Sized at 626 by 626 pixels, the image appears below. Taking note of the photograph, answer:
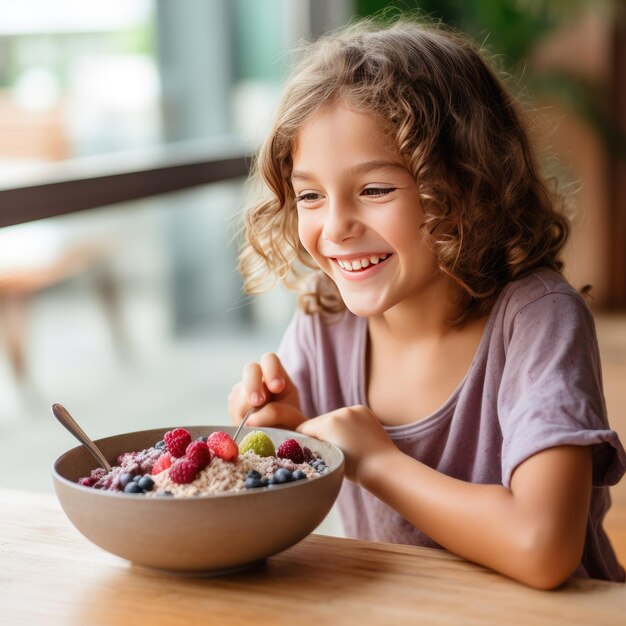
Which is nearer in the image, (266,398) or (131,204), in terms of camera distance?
(266,398)

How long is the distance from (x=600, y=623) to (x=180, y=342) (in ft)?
7.04

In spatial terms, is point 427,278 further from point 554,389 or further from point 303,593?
Answer: point 303,593

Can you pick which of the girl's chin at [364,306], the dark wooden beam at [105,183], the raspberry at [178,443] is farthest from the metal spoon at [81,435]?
the dark wooden beam at [105,183]

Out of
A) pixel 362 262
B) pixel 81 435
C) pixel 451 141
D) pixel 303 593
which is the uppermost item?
pixel 451 141

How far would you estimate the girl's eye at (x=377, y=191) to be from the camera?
128 centimetres

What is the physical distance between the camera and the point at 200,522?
0.92m

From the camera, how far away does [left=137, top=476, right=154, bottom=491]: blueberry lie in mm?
984

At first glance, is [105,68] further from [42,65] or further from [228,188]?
[228,188]

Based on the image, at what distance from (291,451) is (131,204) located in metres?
1.44

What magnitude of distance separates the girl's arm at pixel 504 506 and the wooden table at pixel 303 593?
0.07ft

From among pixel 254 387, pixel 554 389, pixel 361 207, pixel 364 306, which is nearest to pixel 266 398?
pixel 254 387

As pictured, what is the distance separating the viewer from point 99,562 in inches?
40.9

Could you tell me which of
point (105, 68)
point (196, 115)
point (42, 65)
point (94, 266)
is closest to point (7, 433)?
point (94, 266)

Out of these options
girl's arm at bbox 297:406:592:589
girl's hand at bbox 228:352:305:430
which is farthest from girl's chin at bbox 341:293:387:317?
girl's arm at bbox 297:406:592:589
